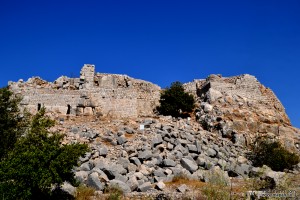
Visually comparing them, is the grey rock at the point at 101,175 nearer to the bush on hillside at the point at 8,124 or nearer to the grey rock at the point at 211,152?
the bush on hillside at the point at 8,124

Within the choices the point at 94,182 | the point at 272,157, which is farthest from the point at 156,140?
the point at 272,157

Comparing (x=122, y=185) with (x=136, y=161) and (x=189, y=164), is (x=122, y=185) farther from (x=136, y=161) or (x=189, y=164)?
(x=189, y=164)

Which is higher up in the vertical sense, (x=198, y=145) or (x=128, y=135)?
(x=128, y=135)

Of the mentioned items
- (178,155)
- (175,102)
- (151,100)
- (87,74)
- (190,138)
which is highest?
(87,74)

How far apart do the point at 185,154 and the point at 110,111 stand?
9.47 metres

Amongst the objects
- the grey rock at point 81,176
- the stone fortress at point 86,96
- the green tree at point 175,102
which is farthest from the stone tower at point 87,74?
the grey rock at point 81,176

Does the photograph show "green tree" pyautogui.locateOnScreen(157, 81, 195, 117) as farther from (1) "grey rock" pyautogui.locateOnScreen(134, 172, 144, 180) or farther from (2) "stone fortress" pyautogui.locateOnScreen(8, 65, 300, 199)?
(1) "grey rock" pyautogui.locateOnScreen(134, 172, 144, 180)

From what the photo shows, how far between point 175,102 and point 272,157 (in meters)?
10.1

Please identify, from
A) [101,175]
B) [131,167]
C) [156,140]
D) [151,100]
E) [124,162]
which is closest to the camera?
[101,175]

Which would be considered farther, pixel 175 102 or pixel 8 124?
pixel 175 102

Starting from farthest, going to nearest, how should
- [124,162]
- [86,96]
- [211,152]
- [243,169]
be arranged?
[86,96] → [211,152] → [243,169] → [124,162]

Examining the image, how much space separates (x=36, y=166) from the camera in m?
12.9

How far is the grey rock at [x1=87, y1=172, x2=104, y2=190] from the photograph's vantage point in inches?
622

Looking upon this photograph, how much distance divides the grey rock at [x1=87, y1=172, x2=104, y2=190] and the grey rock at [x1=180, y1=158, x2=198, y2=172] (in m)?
5.74
